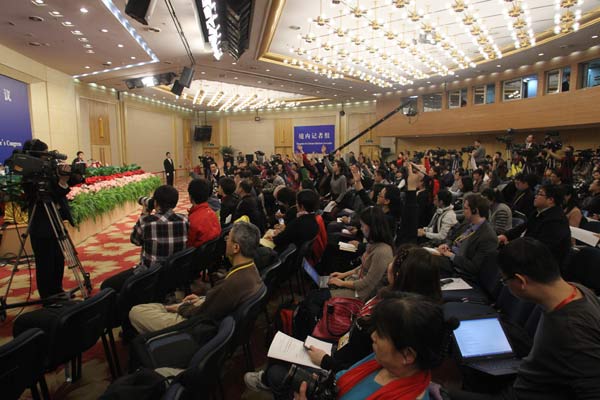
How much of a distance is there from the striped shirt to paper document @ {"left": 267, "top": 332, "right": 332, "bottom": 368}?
4.94 feet

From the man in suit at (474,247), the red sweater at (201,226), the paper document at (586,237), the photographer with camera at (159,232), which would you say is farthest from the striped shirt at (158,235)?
the paper document at (586,237)

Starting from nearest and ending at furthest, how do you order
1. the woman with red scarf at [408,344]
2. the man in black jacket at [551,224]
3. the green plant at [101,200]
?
the woman with red scarf at [408,344] < the man in black jacket at [551,224] < the green plant at [101,200]

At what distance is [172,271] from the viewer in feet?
9.67

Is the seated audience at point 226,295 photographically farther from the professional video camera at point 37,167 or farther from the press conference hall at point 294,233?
the professional video camera at point 37,167

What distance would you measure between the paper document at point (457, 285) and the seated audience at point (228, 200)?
9.45 ft

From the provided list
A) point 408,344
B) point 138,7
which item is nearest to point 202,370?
point 408,344

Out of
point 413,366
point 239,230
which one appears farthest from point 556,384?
point 239,230

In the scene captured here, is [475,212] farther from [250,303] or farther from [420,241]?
[250,303]

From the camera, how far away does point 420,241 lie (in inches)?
178

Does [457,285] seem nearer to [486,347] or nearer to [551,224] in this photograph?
[486,347]

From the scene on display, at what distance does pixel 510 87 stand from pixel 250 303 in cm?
1503

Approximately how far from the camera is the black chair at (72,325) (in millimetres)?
1966

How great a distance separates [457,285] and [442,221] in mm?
1691

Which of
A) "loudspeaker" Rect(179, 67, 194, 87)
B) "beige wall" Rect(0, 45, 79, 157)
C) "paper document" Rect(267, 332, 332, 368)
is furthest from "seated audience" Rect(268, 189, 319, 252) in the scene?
"beige wall" Rect(0, 45, 79, 157)
